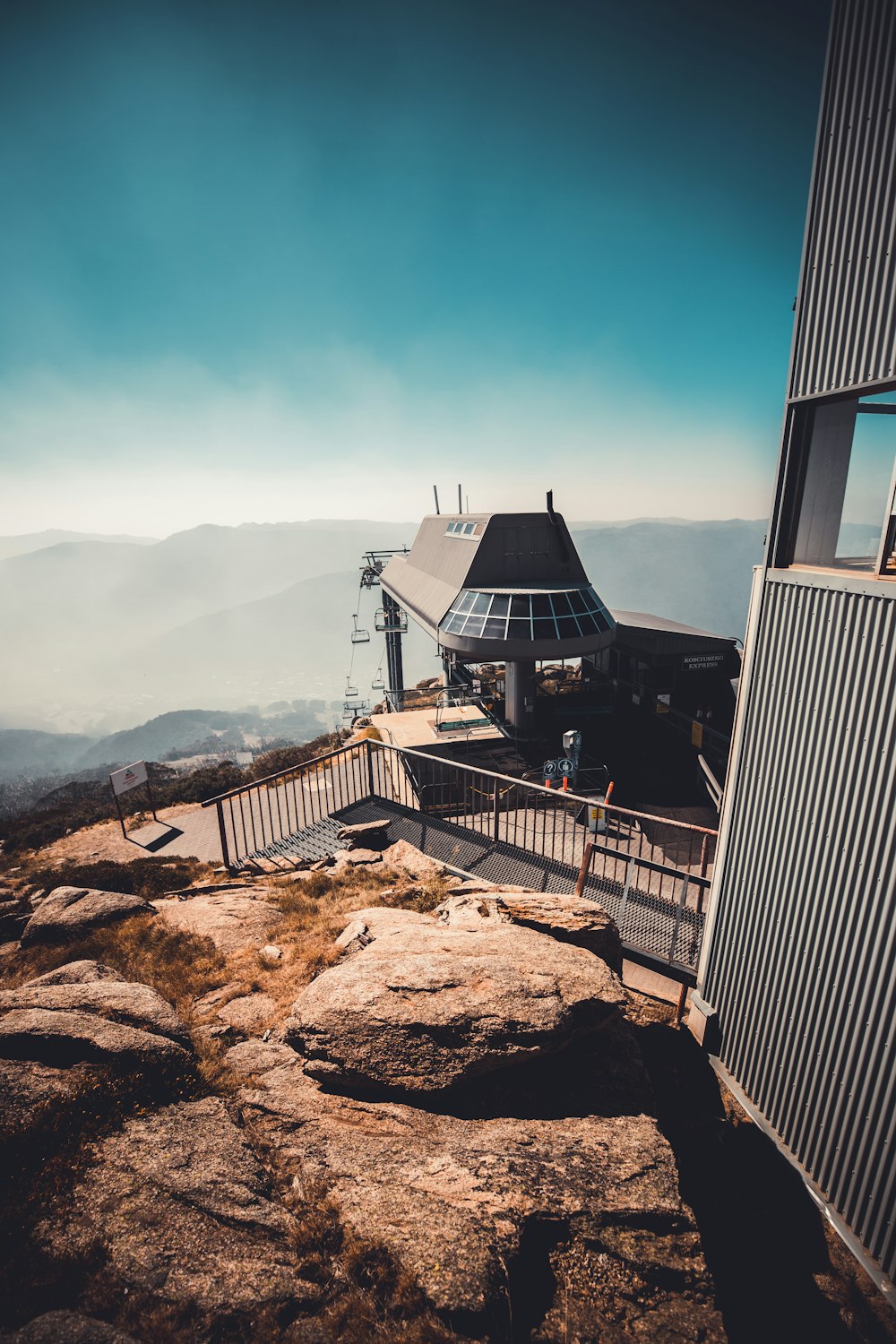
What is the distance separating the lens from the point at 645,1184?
14.2ft

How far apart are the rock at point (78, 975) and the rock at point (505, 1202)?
2.75 m

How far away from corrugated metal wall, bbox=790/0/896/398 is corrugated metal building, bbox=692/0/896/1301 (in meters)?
0.01

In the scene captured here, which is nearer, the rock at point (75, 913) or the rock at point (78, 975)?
the rock at point (78, 975)

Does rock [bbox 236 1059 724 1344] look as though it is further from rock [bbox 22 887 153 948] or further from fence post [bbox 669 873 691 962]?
rock [bbox 22 887 153 948]

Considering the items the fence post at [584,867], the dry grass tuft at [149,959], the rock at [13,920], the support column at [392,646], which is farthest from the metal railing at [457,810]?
the support column at [392,646]

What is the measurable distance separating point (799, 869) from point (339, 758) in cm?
1296

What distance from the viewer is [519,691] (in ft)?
69.4

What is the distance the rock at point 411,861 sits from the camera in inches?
389

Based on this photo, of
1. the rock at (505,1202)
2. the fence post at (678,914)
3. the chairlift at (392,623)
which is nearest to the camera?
the rock at (505,1202)

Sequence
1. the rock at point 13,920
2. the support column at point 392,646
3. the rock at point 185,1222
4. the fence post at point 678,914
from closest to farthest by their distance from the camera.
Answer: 1. the rock at point 185,1222
2. the fence post at point 678,914
3. the rock at point 13,920
4. the support column at point 392,646

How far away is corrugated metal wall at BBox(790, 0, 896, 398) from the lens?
4621 mm

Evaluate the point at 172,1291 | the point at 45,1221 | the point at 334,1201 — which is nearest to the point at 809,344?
the point at 334,1201

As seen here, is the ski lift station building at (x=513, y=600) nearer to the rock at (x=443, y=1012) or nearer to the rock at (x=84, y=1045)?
the rock at (x=443, y=1012)

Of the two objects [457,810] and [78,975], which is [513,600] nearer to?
[457,810]
